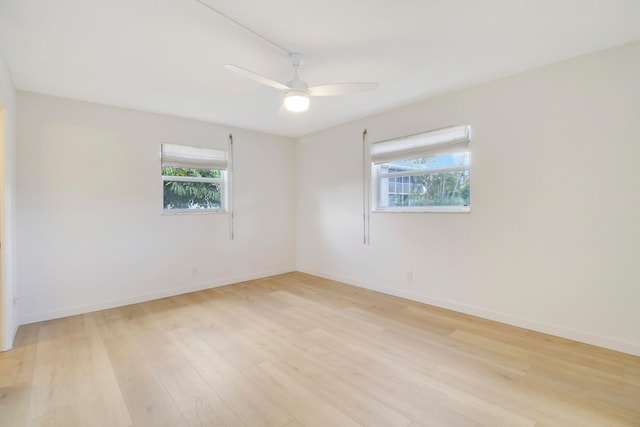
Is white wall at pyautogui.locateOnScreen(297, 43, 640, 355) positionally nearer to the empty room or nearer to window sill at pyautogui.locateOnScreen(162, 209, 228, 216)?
the empty room

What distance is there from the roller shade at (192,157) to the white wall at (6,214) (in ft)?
5.03

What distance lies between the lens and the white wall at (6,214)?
2488mm

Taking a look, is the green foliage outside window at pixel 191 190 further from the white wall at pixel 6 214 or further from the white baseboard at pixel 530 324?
the white baseboard at pixel 530 324

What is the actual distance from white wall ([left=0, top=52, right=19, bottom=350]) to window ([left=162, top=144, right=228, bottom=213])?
1.52m

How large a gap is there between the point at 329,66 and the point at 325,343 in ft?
8.34

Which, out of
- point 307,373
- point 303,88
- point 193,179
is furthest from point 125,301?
point 303,88

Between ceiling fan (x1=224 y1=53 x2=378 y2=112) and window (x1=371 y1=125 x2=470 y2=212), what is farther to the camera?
window (x1=371 y1=125 x2=470 y2=212)

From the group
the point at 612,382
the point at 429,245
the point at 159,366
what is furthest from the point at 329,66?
the point at 612,382

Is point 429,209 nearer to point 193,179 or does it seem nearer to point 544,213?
point 544,213

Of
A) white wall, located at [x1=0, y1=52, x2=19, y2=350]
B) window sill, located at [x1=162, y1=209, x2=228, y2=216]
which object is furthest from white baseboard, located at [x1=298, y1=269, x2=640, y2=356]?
white wall, located at [x1=0, y1=52, x2=19, y2=350]

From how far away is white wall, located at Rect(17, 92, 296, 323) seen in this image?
10.5 ft

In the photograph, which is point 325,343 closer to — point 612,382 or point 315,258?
point 612,382

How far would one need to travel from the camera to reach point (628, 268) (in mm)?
2400

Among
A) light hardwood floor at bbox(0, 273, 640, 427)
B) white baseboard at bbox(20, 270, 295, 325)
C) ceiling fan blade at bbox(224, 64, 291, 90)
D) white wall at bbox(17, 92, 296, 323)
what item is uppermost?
ceiling fan blade at bbox(224, 64, 291, 90)
